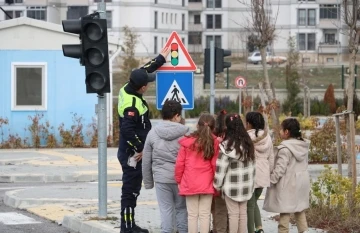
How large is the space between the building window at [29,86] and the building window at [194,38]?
6685cm

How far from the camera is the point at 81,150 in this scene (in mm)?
28938

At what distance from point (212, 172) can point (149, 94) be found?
156ft

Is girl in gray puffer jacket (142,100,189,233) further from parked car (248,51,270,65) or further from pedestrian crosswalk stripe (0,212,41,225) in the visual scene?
parked car (248,51,270,65)

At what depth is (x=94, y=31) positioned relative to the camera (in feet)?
44.7

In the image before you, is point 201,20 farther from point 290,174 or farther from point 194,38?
point 290,174

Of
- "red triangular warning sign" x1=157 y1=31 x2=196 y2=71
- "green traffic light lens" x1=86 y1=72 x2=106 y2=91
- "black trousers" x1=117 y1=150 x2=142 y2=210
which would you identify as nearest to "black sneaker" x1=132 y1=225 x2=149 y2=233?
"black trousers" x1=117 y1=150 x2=142 y2=210

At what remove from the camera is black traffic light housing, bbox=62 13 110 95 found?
44.5 ft

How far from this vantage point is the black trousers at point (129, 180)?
12.2m

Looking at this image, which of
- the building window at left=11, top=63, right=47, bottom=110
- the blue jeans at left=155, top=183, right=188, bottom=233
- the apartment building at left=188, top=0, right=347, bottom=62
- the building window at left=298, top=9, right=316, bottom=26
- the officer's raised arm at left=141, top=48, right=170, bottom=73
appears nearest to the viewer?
the blue jeans at left=155, top=183, right=188, bottom=233

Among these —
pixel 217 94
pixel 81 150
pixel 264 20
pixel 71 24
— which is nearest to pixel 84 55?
pixel 71 24

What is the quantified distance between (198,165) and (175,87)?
8.35 ft

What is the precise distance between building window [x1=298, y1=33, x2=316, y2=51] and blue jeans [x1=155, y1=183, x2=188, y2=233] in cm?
8256

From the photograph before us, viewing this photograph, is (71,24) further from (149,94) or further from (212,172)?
(149,94)

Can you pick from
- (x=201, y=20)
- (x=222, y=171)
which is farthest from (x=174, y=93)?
(x=201, y=20)
